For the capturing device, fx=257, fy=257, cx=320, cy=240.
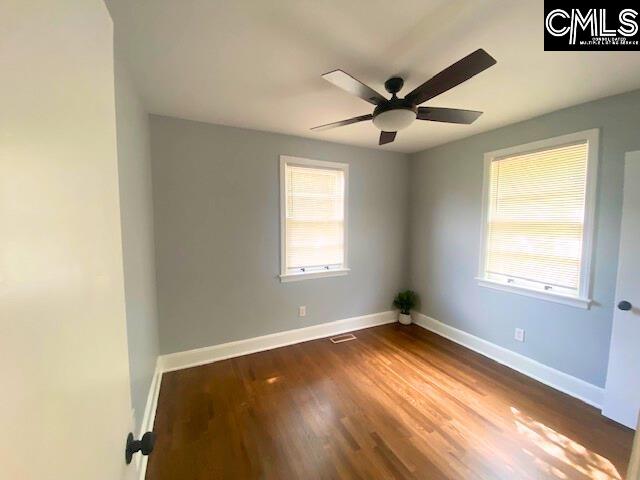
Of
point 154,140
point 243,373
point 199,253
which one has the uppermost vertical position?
point 154,140

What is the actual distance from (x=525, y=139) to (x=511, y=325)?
73.9 inches

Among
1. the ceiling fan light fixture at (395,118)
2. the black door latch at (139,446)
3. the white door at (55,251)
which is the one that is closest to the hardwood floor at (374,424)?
the black door latch at (139,446)

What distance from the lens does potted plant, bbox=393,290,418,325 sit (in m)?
3.72

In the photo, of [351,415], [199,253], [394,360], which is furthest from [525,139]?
[199,253]

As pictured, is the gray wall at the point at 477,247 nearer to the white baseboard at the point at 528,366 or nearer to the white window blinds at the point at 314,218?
the white baseboard at the point at 528,366

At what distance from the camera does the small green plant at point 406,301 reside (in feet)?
12.2

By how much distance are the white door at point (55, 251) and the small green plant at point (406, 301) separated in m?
3.56

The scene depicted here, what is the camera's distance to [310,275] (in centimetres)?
318

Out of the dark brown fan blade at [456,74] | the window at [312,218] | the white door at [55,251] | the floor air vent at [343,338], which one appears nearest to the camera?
the white door at [55,251]

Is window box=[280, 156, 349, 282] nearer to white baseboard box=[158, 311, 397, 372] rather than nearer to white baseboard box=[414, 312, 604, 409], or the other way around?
white baseboard box=[158, 311, 397, 372]

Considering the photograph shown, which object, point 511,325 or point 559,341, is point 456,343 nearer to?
point 511,325

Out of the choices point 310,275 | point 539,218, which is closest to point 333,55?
point 310,275

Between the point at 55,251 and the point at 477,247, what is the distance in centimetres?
341

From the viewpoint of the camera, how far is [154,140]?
2.40 metres
